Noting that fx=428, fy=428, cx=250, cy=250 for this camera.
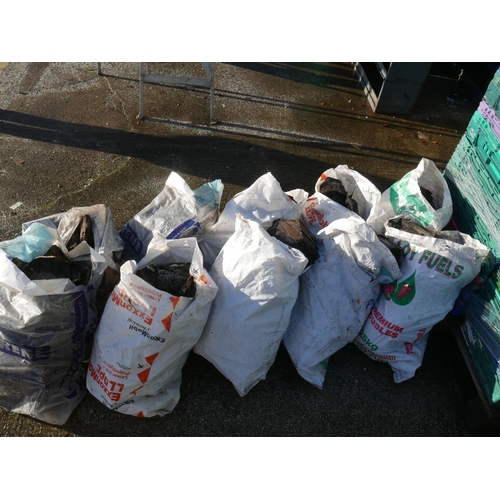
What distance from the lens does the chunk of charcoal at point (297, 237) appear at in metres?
2.19

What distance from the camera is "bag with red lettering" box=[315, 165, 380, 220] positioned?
8.45ft

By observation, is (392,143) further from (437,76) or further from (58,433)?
(58,433)

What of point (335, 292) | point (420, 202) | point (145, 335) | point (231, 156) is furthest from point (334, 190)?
point (145, 335)

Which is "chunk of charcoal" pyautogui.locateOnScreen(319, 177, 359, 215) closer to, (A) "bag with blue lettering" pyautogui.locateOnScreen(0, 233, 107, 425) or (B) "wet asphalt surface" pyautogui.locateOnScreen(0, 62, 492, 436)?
(B) "wet asphalt surface" pyautogui.locateOnScreen(0, 62, 492, 436)

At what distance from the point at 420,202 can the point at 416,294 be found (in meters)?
0.56

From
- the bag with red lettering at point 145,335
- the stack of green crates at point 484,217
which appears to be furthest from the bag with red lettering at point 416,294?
the bag with red lettering at point 145,335

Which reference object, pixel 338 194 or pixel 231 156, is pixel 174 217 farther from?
pixel 231 156

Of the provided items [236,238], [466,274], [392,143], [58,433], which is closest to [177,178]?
[236,238]

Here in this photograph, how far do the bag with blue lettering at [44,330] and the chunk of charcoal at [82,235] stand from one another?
95 millimetres

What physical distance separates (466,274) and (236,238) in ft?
3.74

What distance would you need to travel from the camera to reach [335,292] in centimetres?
219

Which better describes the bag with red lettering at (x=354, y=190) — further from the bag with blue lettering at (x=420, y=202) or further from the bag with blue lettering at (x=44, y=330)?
the bag with blue lettering at (x=44, y=330)

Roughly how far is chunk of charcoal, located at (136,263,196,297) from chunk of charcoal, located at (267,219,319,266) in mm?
524

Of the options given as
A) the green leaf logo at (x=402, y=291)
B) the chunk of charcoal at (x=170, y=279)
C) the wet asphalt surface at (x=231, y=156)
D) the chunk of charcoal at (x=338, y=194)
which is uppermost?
the chunk of charcoal at (x=338, y=194)
